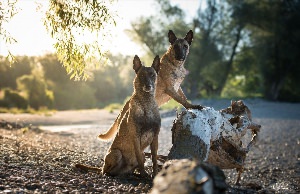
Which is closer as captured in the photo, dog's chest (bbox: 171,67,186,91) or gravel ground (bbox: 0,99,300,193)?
gravel ground (bbox: 0,99,300,193)

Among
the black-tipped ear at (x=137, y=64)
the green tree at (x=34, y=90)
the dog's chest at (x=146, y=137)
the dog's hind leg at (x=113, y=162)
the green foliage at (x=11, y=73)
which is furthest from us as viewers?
the green foliage at (x=11, y=73)

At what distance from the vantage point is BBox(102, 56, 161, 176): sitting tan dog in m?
6.72

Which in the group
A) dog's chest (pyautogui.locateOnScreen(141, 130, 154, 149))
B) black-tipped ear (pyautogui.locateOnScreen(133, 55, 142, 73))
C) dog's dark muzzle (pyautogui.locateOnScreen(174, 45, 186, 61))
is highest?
dog's dark muzzle (pyautogui.locateOnScreen(174, 45, 186, 61))

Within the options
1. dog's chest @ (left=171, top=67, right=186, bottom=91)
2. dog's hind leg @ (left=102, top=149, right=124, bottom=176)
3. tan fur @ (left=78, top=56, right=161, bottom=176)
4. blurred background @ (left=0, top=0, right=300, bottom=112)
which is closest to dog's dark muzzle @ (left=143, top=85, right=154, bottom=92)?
tan fur @ (left=78, top=56, right=161, bottom=176)

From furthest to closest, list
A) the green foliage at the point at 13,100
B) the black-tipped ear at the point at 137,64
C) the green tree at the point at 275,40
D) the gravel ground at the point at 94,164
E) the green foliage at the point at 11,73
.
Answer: the green foliage at the point at 11,73 → the green tree at the point at 275,40 → the green foliage at the point at 13,100 → the black-tipped ear at the point at 137,64 → the gravel ground at the point at 94,164

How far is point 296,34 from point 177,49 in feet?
117

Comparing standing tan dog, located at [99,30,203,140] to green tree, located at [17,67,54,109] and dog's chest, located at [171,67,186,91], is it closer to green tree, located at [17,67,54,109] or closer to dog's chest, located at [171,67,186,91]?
dog's chest, located at [171,67,186,91]

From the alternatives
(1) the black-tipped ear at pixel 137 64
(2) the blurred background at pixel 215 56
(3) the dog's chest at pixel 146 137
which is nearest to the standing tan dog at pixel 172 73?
(3) the dog's chest at pixel 146 137

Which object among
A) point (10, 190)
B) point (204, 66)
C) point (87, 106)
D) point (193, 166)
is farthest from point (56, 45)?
Answer: point (87, 106)

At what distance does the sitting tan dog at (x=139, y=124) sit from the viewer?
6719 millimetres

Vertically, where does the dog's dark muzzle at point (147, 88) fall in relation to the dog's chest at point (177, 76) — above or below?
below

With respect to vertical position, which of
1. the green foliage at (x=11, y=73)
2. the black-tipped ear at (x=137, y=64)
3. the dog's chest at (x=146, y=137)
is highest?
the green foliage at (x=11, y=73)

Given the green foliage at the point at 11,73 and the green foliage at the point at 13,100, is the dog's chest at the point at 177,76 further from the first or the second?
the green foliage at the point at 11,73

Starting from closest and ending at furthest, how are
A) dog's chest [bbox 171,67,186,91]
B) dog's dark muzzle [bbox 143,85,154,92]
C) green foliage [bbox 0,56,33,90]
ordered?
dog's dark muzzle [bbox 143,85,154,92] < dog's chest [bbox 171,67,186,91] < green foliage [bbox 0,56,33,90]
